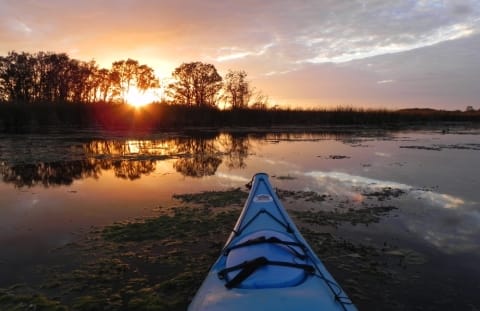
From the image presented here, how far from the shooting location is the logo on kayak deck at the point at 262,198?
4.61 m

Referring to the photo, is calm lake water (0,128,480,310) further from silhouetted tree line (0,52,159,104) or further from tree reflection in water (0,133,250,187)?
silhouetted tree line (0,52,159,104)

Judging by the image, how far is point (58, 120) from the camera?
27.0 meters

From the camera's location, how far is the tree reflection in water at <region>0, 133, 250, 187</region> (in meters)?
8.86

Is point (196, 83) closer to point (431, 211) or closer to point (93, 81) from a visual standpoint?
point (93, 81)

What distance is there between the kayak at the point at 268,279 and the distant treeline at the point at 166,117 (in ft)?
77.5

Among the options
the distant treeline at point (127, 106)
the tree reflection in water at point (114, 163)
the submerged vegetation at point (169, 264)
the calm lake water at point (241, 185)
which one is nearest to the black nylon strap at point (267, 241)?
the submerged vegetation at point (169, 264)

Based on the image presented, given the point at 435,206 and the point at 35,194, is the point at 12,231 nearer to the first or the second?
the point at 35,194

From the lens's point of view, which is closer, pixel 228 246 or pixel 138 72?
pixel 228 246

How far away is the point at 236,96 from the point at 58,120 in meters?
19.1

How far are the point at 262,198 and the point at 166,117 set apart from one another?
25894 mm

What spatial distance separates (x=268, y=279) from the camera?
269 centimetres

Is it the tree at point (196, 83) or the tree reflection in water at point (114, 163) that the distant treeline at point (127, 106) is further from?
the tree reflection in water at point (114, 163)

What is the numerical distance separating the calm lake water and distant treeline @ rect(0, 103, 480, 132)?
12.0 meters

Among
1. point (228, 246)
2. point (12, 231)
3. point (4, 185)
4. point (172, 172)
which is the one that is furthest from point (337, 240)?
point (4, 185)
